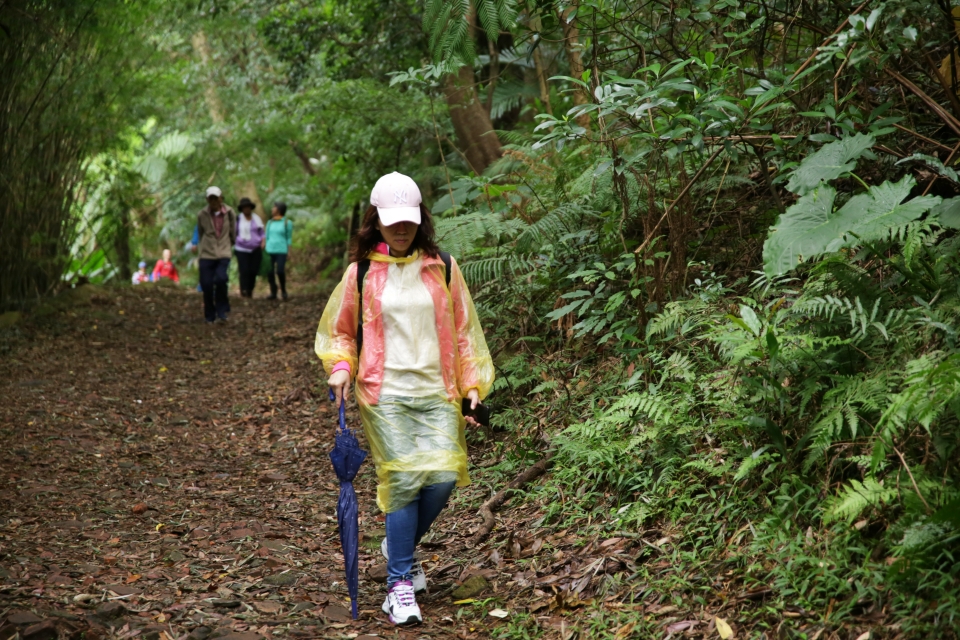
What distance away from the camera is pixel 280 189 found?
2231 centimetres

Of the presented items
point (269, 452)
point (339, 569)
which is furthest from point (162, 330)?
point (339, 569)

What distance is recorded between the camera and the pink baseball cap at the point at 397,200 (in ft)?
12.2

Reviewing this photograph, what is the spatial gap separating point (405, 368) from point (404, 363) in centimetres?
2

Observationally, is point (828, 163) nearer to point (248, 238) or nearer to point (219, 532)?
point (219, 532)

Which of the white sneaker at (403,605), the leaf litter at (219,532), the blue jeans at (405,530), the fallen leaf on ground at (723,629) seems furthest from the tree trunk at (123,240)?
the fallen leaf on ground at (723,629)

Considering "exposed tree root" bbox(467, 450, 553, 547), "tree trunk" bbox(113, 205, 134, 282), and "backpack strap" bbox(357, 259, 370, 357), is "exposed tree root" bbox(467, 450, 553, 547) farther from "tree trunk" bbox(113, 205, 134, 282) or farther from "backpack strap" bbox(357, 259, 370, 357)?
"tree trunk" bbox(113, 205, 134, 282)

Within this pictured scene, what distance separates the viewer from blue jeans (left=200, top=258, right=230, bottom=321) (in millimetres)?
11438

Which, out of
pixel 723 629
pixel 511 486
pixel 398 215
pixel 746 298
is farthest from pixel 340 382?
pixel 746 298

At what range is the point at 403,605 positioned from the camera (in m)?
3.70

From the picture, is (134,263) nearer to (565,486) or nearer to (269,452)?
(269,452)

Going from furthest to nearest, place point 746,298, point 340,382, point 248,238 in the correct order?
point 248,238 < point 746,298 < point 340,382

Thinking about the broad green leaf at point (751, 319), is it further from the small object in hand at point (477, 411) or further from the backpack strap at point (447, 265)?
the backpack strap at point (447, 265)

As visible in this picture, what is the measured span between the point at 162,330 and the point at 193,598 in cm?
820

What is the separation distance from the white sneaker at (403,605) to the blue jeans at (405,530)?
44 millimetres
